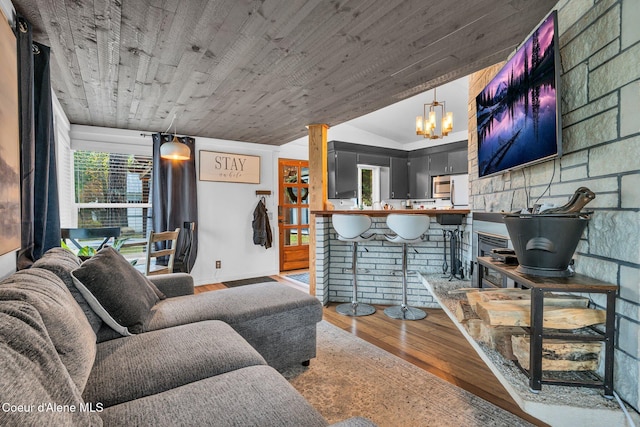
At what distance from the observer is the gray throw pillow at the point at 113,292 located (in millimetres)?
1510

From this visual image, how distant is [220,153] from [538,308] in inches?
175

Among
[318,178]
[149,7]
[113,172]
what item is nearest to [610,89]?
[149,7]

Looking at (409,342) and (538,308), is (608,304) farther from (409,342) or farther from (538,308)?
(409,342)

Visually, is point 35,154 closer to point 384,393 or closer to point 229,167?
point 384,393

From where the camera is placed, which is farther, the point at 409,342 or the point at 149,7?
the point at 409,342

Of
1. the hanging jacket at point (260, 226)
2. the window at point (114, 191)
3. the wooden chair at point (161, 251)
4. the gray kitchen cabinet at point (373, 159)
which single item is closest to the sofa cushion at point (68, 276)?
the wooden chair at point (161, 251)

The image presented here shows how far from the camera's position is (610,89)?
1.18 m

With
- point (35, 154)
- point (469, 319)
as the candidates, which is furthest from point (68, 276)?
point (469, 319)

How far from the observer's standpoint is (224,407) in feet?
3.23

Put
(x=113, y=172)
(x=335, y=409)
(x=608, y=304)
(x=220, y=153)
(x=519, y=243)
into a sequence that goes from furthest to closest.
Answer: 1. (x=220, y=153)
2. (x=113, y=172)
3. (x=335, y=409)
4. (x=519, y=243)
5. (x=608, y=304)

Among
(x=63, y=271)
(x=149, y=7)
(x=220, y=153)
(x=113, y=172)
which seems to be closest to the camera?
(x=63, y=271)

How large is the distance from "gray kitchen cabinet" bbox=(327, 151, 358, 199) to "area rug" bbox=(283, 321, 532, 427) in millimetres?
3744

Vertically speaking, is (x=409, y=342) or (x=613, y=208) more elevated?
(x=613, y=208)

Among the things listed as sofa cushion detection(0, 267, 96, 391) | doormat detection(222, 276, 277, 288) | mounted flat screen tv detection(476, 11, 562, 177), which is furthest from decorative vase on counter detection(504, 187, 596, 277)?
doormat detection(222, 276, 277, 288)
